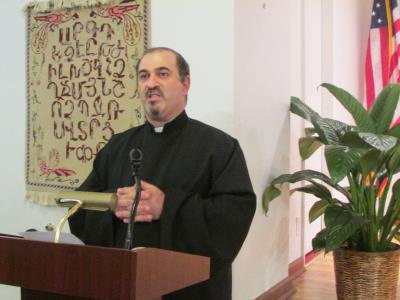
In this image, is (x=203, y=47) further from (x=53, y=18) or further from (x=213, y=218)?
(x=213, y=218)

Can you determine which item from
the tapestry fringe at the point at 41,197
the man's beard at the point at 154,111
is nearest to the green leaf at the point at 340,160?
the man's beard at the point at 154,111

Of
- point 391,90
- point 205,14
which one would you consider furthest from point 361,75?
point 205,14

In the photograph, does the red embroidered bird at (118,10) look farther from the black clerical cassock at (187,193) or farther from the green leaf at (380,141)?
the green leaf at (380,141)

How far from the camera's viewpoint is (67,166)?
2953 millimetres

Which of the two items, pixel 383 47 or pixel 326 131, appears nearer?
pixel 326 131

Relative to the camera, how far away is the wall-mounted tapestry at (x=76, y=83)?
2.75 metres

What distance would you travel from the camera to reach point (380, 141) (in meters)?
2.47

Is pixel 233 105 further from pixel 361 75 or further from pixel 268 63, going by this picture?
pixel 361 75

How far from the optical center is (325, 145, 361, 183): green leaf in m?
2.38

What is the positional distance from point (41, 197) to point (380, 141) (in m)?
2.00

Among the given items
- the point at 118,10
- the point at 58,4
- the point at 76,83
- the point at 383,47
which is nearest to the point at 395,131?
the point at 118,10

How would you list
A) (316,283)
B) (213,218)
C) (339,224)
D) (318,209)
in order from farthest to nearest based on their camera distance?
(316,283) < (318,209) < (339,224) < (213,218)

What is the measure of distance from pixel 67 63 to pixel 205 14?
3.03 feet

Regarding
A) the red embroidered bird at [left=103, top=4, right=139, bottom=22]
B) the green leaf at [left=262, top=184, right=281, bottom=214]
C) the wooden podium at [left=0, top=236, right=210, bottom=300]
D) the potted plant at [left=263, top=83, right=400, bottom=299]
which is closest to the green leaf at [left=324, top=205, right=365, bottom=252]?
the potted plant at [left=263, top=83, right=400, bottom=299]
